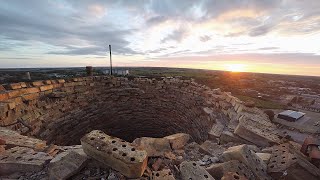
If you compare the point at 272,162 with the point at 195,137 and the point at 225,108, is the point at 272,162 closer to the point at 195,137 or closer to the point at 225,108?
the point at 225,108

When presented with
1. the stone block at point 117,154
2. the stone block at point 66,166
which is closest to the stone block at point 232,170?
the stone block at point 117,154

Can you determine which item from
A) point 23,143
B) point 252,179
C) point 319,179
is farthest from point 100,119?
point 319,179

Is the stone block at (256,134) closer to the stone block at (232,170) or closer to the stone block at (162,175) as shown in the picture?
the stone block at (232,170)

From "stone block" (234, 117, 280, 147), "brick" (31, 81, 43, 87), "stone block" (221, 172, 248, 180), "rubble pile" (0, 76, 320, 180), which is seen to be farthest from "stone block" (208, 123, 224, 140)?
"brick" (31, 81, 43, 87)

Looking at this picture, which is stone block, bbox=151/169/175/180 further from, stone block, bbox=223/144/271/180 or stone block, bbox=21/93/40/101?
Result: stone block, bbox=21/93/40/101

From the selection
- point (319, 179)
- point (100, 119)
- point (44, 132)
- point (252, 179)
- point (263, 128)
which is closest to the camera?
point (319, 179)
